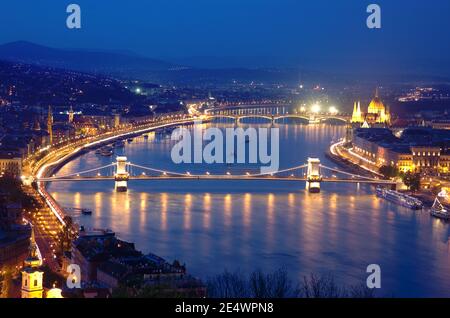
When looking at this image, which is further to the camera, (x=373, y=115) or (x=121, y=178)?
(x=373, y=115)

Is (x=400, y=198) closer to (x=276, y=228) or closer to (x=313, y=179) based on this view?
(x=313, y=179)

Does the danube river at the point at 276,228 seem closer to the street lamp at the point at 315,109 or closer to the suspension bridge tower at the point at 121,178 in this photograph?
the suspension bridge tower at the point at 121,178

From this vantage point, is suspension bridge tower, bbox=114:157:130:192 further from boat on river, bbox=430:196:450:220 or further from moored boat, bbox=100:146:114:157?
moored boat, bbox=100:146:114:157

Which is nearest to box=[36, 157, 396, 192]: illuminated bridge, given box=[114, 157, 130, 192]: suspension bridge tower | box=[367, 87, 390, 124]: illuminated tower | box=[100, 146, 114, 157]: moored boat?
box=[114, 157, 130, 192]: suspension bridge tower

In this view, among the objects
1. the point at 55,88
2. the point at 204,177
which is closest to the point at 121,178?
the point at 204,177

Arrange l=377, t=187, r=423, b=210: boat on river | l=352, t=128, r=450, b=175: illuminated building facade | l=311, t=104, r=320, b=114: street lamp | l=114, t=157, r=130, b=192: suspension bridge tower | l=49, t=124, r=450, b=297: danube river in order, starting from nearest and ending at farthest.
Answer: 1. l=49, t=124, r=450, b=297: danube river
2. l=377, t=187, r=423, b=210: boat on river
3. l=114, t=157, r=130, b=192: suspension bridge tower
4. l=352, t=128, r=450, b=175: illuminated building facade
5. l=311, t=104, r=320, b=114: street lamp

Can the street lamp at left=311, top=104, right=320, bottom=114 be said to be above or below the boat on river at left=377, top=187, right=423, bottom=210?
above

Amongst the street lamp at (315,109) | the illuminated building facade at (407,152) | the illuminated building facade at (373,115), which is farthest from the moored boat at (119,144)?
the street lamp at (315,109)

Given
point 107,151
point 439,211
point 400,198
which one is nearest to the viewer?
point 439,211
